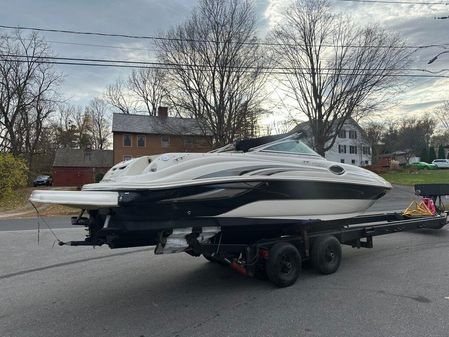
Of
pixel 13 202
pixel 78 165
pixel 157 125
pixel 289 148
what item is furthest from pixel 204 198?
pixel 78 165

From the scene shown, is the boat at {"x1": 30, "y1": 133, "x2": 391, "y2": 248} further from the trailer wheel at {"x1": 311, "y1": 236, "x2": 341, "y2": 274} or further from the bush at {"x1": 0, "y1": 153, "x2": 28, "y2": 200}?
the bush at {"x1": 0, "y1": 153, "x2": 28, "y2": 200}

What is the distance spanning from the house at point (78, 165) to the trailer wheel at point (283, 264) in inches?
1824

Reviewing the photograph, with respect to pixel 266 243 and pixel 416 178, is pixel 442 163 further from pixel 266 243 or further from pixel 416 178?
pixel 266 243

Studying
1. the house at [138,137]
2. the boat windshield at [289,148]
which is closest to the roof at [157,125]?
the house at [138,137]

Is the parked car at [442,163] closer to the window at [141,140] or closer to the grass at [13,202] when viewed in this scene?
the window at [141,140]

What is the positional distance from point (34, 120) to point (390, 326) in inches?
1735

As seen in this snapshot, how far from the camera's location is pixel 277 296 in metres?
5.31

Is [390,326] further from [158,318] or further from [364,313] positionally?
[158,318]

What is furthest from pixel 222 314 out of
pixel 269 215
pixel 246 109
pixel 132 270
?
pixel 246 109

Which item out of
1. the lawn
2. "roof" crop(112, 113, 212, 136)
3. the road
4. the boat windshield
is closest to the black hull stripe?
the boat windshield

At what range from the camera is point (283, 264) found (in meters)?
5.74

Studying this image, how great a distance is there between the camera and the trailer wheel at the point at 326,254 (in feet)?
20.4

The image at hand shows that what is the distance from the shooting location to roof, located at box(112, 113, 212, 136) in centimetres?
3562

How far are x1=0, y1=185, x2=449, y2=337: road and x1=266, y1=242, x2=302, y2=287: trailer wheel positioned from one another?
0.18 meters
